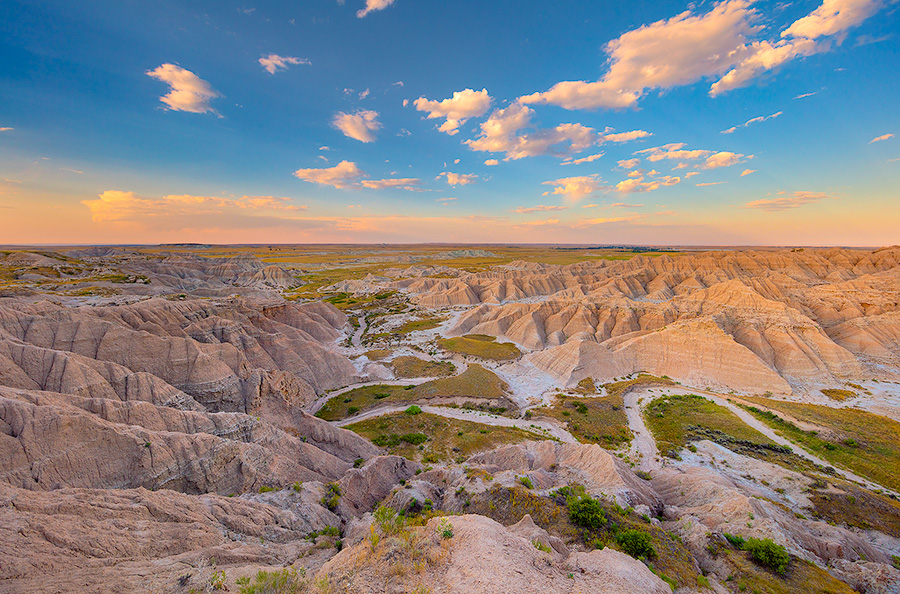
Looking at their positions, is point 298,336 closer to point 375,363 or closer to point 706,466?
point 375,363

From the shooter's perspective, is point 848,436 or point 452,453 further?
point 848,436

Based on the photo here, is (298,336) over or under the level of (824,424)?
over

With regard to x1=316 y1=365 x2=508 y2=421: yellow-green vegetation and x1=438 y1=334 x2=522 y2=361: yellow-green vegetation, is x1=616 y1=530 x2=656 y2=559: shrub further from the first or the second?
x1=438 y1=334 x2=522 y2=361: yellow-green vegetation

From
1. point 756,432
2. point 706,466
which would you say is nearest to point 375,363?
point 706,466

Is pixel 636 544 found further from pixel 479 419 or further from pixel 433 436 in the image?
pixel 479 419

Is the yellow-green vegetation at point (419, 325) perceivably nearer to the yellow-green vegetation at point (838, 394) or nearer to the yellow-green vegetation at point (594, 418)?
the yellow-green vegetation at point (594, 418)

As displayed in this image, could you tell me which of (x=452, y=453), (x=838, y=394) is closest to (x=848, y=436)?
(x=838, y=394)

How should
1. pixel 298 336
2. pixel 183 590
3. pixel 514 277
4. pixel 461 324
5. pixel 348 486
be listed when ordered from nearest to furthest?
pixel 183 590, pixel 348 486, pixel 298 336, pixel 461 324, pixel 514 277
